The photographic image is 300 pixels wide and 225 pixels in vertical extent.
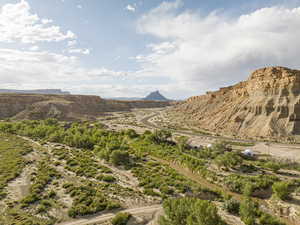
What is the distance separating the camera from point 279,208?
57.6 ft

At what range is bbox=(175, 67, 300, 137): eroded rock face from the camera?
52250 millimetres

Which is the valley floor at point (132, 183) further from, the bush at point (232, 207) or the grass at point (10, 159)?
the bush at point (232, 207)

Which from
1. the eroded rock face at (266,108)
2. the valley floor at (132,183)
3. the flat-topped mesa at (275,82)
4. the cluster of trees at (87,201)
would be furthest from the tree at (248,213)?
the flat-topped mesa at (275,82)

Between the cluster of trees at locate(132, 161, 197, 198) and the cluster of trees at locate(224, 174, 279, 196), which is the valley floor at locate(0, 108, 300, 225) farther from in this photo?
the cluster of trees at locate(224, 174, 279, 196)

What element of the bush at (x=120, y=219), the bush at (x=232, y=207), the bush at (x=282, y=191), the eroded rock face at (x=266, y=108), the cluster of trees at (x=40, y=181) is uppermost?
the eroded rock face at (x=266, y=108)

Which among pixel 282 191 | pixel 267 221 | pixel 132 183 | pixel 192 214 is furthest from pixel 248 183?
pixel 132 183

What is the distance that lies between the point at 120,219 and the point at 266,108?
60.2 m

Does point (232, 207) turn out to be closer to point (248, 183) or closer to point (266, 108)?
point (248, 183)

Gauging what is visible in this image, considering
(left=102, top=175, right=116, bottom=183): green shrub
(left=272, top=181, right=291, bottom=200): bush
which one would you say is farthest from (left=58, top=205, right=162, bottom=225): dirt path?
(left=272, top=181, right=291, bottom=200): bush

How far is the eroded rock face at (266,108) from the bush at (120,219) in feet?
169

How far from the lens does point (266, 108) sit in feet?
185

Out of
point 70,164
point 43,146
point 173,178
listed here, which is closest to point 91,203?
point 173,178

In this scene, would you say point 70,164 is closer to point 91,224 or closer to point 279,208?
point 91,224

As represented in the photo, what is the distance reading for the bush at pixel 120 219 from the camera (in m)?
14.8
